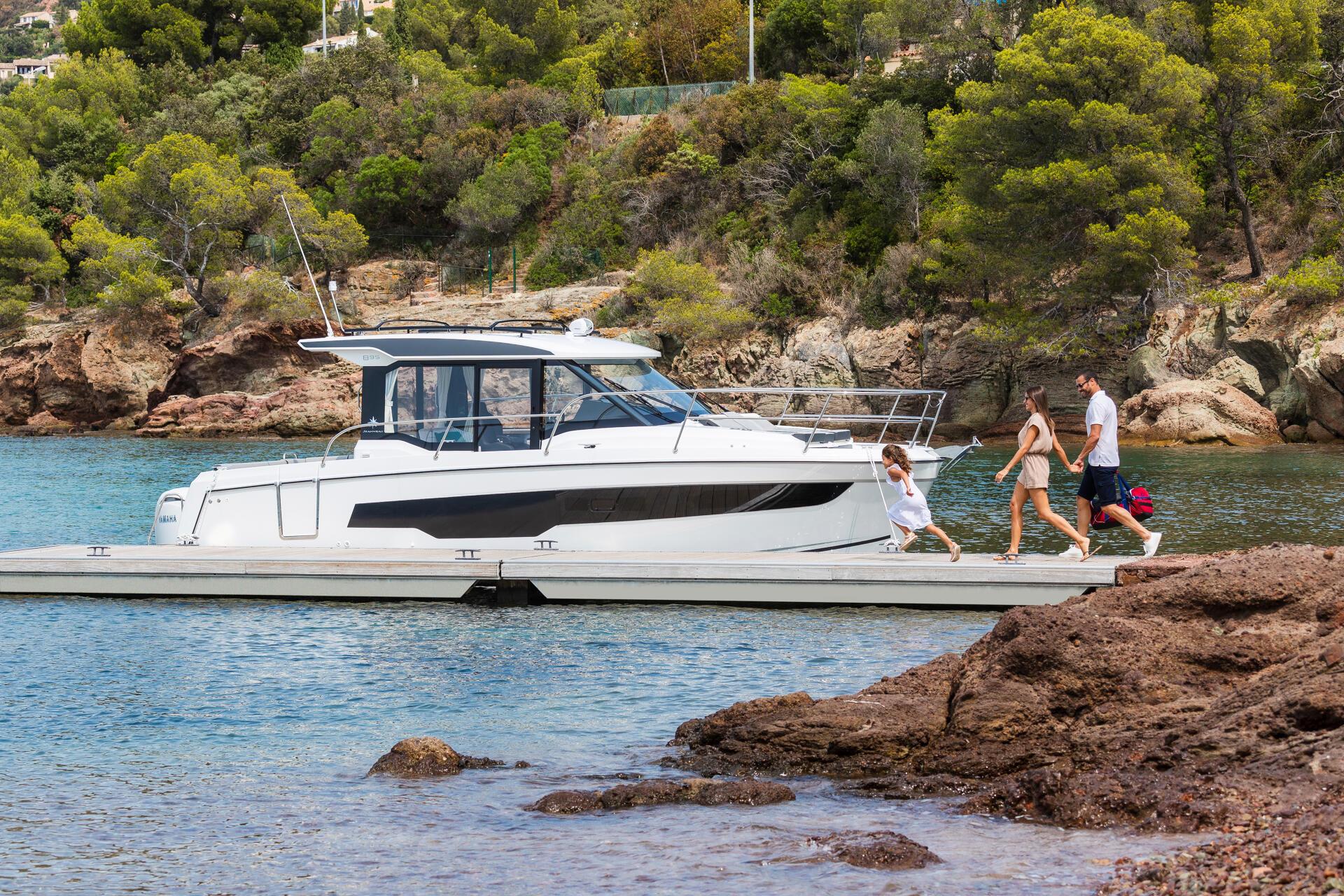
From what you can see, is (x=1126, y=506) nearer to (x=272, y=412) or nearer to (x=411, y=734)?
(x=411, y=734)

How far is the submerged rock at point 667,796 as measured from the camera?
7.10 m

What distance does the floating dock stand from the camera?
12.3 metres

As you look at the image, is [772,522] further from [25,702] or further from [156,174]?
[156,174]

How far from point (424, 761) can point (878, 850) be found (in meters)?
3.01

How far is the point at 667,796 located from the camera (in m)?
7.16

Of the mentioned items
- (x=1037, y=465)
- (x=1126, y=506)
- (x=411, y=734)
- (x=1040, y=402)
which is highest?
(x=1040, y=402)

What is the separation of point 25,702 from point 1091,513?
9.15 meters

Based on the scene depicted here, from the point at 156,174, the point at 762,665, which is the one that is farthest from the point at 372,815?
the point at 156,174

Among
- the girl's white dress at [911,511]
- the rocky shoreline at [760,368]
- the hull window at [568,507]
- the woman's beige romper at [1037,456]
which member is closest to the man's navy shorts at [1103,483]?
the woman's beige romper at [1037,456]

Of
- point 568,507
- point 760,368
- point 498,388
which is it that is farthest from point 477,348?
point 760,368

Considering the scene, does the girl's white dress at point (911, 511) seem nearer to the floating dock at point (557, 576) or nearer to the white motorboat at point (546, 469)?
the floating dock at point (557, 576)

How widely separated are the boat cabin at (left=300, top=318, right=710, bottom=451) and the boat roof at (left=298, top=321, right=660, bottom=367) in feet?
0.04

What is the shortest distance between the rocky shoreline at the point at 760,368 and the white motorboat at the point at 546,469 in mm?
13628

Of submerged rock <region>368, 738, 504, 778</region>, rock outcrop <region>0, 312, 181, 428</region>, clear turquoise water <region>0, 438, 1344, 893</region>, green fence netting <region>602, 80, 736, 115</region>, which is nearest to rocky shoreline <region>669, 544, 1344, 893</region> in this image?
clear turquoise water <region>0, 438, 1344, 893</region>
